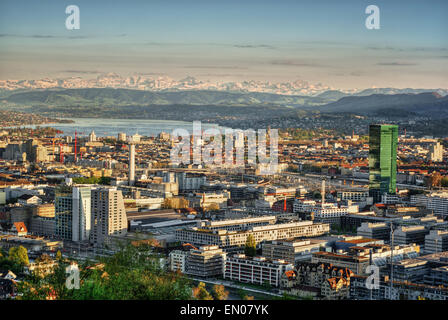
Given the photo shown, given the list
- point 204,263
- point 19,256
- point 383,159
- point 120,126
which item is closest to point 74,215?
point 19,256

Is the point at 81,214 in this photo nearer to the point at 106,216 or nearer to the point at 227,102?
the point at 106,216

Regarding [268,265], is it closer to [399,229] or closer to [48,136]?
[399,229]

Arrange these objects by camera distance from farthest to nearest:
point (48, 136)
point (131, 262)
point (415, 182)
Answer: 1. point (48, 136)
2. point (415, 182)
3. point (131, 262)

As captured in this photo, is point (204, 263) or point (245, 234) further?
point (245, 234)

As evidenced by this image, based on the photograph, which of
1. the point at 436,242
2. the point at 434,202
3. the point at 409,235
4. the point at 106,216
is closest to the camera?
the point at 436,242

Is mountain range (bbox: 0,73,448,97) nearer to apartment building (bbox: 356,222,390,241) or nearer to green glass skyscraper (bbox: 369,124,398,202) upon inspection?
green glass skyscraper (bbox: 369,124,398,202)
